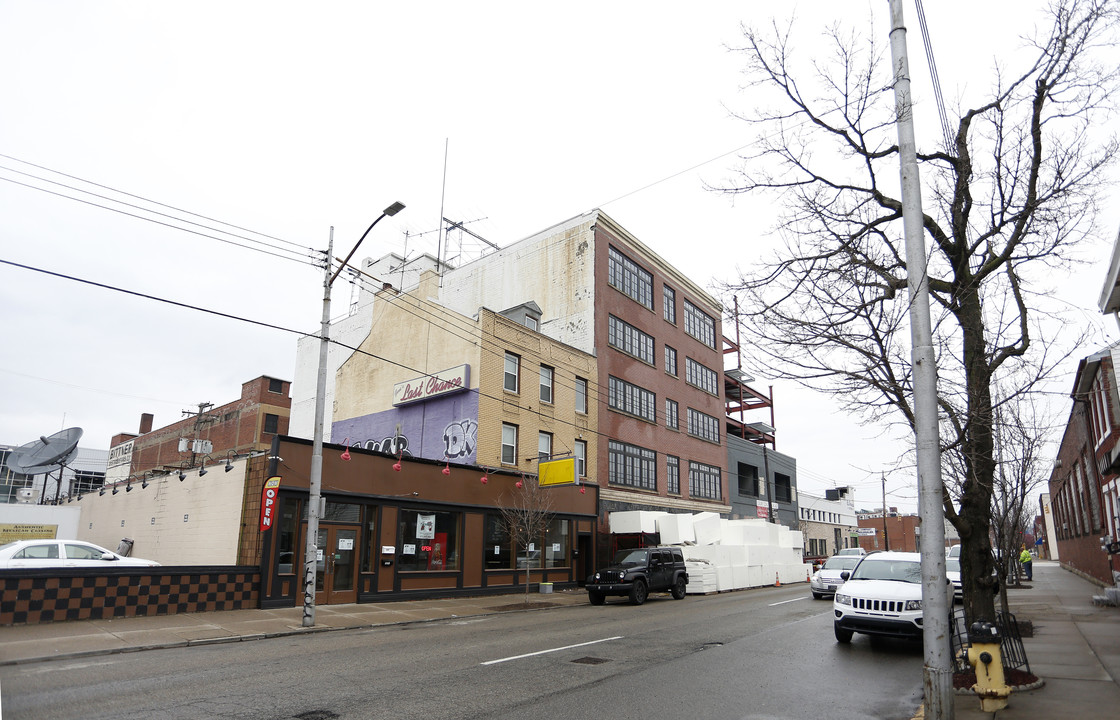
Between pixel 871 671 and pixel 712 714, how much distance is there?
4.17m

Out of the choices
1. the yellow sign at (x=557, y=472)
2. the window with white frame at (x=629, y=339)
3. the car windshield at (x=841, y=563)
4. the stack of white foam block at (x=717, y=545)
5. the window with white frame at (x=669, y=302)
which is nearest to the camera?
the car windshield at (x=841, y=563)

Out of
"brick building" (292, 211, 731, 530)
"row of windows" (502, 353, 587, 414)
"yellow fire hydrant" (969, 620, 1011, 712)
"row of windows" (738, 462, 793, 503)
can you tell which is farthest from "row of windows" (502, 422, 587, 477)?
"yellow fire hydrant" (969, 620, 1011, 712)

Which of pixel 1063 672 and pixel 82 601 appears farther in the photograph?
pixel 82 601

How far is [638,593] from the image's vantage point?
75.1ft

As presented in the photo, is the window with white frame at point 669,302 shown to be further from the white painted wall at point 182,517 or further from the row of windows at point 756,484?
the white painted wall at point 182,517

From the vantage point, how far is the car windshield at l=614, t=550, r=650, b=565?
23734 millimetres

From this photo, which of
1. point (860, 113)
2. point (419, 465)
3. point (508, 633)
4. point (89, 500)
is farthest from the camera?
point (89, 500)

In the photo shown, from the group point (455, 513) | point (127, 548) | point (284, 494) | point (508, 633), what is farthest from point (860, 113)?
point (127, 548)

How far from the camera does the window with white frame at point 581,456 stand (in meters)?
31.5

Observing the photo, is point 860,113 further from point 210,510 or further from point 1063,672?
point 210,510

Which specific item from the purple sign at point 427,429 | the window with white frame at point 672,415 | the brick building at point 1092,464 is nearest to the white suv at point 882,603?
the brick building at point 1092,464

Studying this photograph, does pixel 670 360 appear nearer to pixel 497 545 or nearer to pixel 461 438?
pixel 461 438

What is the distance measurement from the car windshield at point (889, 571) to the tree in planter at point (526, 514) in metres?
12.2

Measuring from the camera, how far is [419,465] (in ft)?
76.9
